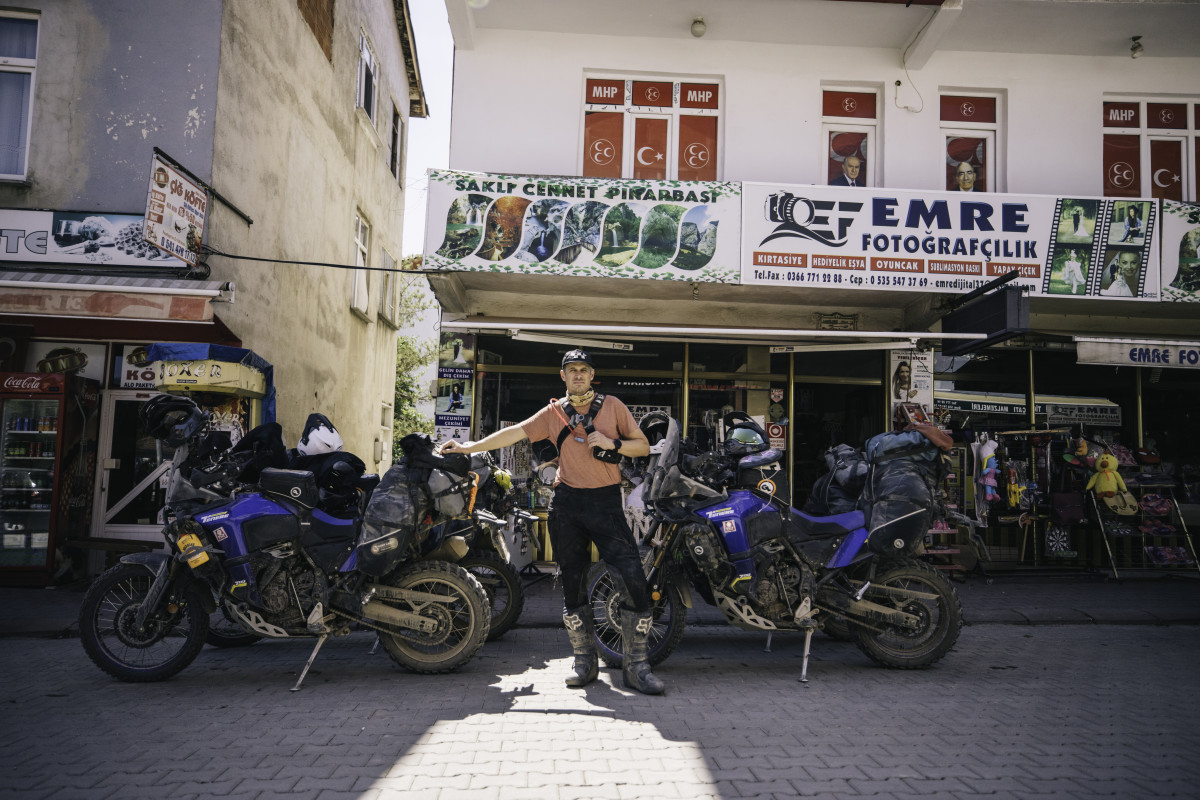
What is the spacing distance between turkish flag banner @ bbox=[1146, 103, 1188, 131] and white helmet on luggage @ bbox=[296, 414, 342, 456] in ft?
37.0

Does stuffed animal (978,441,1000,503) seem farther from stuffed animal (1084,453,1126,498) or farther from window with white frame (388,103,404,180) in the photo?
window with white frame (388,103,404,180)

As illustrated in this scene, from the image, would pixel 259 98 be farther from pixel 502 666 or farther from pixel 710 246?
pixel 502 666

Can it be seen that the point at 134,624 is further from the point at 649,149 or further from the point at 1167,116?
the point at 1167,116

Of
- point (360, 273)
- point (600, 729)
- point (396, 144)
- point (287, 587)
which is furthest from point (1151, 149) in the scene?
point (396, 144)

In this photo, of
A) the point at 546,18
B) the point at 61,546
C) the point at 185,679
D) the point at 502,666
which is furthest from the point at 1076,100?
the point at 61,546

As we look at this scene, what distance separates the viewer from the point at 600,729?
4047 mm

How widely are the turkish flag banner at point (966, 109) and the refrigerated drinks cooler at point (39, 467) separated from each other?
11.4 meters

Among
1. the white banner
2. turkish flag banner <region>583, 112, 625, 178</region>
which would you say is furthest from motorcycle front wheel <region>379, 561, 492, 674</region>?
turkish flag banner <region>583, 112, 625, 178</region>

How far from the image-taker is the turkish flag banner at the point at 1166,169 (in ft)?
34.8

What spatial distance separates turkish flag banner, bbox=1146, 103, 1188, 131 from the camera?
10.6 m

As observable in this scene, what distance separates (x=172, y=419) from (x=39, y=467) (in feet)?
17.5

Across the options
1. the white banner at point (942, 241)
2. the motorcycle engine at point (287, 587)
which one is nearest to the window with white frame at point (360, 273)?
the white banner at point (942, 241)

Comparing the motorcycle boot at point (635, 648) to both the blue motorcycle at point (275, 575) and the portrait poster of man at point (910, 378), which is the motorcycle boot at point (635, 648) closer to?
the blue motorcycle at point (275, 575)

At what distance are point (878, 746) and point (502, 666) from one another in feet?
8.56
